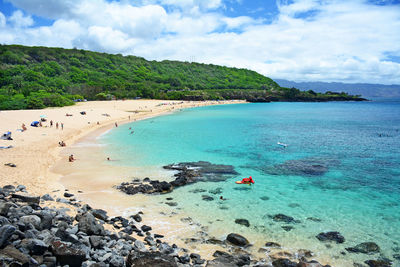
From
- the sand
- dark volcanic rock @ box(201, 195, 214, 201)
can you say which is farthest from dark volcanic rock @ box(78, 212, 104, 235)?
dark volcanic rock @ box(201, 195, 214, 201)

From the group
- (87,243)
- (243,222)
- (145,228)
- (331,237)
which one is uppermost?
(87,243)

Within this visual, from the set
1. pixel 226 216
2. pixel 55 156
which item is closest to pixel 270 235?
pixel 226 216

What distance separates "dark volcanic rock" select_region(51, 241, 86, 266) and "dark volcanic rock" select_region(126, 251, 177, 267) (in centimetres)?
155

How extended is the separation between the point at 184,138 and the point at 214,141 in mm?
4860

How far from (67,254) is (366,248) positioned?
40.6 feet

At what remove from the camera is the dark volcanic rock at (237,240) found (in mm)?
12617

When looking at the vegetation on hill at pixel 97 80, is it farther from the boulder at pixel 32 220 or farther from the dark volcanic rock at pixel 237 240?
the dark volcanic rock at pixel 237 240

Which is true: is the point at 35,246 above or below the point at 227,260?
above

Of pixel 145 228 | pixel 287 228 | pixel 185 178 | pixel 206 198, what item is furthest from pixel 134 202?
pixel 287 228

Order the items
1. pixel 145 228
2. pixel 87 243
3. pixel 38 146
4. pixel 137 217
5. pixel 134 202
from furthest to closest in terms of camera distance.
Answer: pixel 38 146 → pixel 134 202 → pixel 137 217 → pixel 145 228 → pixel 87 243

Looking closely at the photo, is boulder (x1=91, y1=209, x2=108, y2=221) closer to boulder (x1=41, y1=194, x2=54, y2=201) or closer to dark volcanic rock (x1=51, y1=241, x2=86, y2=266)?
boulder (x1=41, y1=194, x2=54, y2=201)

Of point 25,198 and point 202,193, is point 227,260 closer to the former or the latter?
point 202,193

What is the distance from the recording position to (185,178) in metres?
21.2

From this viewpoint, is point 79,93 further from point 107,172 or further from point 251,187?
point 251,187
